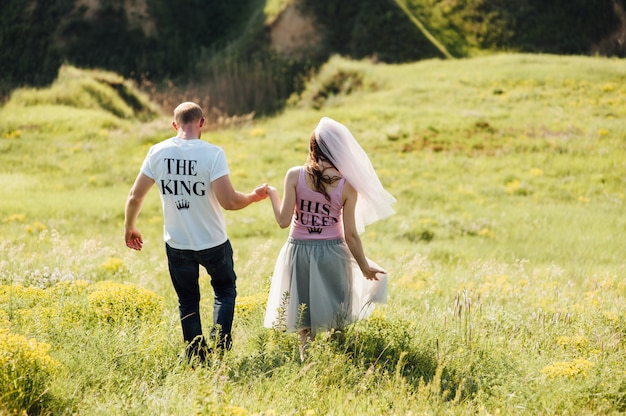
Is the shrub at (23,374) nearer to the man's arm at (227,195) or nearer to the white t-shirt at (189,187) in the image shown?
the white t-shirt at (189,187)

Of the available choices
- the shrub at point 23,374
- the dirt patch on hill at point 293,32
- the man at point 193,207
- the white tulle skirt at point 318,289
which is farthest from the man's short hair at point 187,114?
the dirt patch on hill at point 293,32

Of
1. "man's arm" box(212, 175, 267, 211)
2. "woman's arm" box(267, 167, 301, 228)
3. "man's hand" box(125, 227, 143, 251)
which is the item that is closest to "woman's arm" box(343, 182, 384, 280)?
"woman's arm" box(267, 167, 301, 228)

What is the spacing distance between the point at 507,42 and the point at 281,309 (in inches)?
1414

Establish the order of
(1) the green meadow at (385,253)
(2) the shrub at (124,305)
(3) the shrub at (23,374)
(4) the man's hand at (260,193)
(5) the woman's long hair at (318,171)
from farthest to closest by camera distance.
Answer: (2) the shrub at (124,305) < (4) the man's hand at (260,193) < (5) the woman's long hair at (318,171) < (1) the green meadow at (385,253) < (3) the shrub at (23,374)

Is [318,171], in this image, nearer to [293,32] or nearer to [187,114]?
[187,114]

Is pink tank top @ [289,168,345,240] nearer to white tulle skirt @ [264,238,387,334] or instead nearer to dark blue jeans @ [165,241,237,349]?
white tulle skirt @ [264,238,387,334]

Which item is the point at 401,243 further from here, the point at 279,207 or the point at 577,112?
the point at 577,112

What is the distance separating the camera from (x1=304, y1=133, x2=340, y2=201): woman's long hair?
5.00 meters

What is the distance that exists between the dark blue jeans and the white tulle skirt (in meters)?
0.38

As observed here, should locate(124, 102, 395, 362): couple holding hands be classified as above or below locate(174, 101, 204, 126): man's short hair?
below

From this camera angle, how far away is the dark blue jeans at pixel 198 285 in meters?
5.02

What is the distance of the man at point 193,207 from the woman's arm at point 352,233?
0.73m

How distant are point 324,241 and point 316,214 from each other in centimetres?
26

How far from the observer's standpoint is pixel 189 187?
4.91 meters
